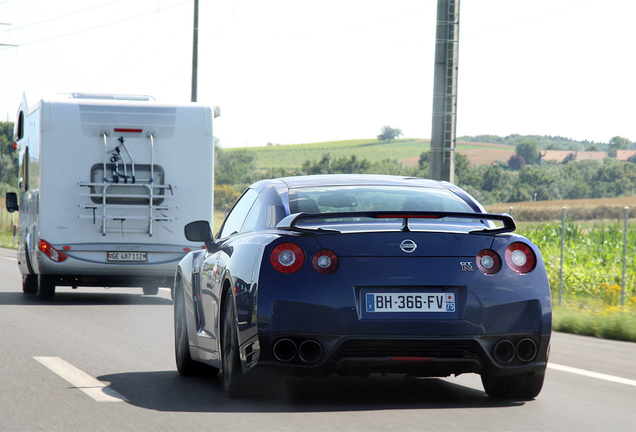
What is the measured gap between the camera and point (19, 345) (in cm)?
A: 926

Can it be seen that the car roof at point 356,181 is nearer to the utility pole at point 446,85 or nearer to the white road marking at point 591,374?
the white road marking at point 591,374

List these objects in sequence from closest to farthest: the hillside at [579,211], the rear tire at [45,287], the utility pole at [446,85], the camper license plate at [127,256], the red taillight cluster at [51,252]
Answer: the red taillight cluster at [51,252] → the camper license plate at [127,256] → the rear tire at [45,287] → the utility pole at [446,85] → the hillside at [579,211]

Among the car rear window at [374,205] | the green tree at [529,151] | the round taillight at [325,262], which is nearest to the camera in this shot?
the round taillight at [325,262]

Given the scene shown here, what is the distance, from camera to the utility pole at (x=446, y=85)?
15.6 m

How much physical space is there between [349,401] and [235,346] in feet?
2.74

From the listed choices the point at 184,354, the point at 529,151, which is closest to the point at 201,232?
the point at 184,354

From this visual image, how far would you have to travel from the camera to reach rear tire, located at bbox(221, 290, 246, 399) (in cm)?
598

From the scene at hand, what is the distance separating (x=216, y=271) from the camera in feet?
21.6

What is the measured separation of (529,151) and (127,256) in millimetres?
79114

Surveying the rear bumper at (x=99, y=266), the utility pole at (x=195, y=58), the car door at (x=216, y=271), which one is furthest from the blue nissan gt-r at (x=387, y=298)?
the utility pole at (x=195, y=58)

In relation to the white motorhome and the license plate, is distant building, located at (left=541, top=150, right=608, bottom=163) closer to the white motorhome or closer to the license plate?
the white motorhome

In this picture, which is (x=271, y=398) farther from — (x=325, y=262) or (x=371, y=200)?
(x=371, y=200)

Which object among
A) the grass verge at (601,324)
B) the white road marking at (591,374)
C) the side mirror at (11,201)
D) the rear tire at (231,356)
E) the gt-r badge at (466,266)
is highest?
the gt-r badge at (466,266)

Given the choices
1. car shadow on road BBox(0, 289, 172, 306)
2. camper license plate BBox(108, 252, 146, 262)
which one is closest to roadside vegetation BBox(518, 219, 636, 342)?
camper license plate BBox(108, 252, 146, 262)
